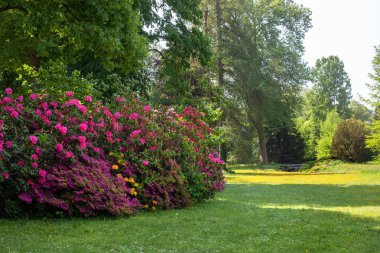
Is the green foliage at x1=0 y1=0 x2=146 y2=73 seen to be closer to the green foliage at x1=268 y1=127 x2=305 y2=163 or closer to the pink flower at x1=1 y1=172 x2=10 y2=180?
the pink flower at x1=1 y1=172 x2=10 y2=180

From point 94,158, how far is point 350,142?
32.4 meters

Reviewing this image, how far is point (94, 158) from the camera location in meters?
10.2

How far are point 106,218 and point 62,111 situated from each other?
8.67 ft

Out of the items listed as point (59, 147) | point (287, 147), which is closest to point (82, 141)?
point (59, 147)

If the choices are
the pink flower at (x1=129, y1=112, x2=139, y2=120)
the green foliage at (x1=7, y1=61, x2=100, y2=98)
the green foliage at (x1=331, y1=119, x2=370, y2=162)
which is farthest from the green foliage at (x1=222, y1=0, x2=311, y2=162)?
the pink flower at (x1=129, y1=112, x2=139, y2=120)

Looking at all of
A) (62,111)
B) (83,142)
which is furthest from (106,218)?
(62,111)

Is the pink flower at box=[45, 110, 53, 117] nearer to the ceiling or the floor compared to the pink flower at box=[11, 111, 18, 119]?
nearer to the ceiling

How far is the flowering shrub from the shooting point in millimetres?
8789

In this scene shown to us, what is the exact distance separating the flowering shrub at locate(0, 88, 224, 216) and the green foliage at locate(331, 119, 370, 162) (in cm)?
2825

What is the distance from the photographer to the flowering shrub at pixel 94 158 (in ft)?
28.8

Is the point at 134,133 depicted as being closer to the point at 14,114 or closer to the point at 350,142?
the point at 14,114

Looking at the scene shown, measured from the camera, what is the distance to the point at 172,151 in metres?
11.7

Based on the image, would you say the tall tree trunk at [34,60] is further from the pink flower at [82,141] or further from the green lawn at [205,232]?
the green lawn at [205,232]

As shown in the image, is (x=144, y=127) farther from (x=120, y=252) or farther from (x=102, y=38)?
(x=120, y=252)
